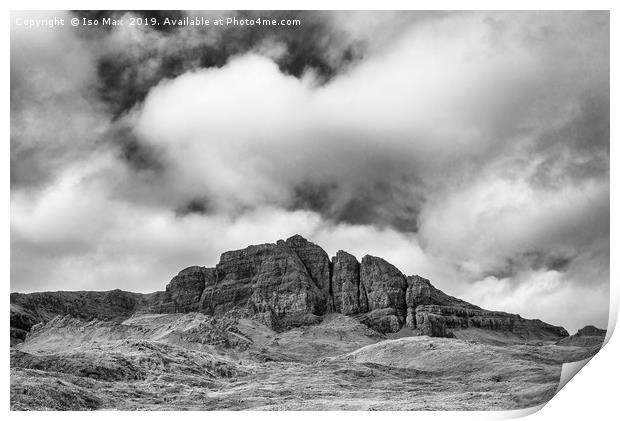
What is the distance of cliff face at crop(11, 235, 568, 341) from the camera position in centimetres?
9044

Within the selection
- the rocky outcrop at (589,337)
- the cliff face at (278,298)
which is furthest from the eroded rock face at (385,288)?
the rocky outcrop at (589,337)

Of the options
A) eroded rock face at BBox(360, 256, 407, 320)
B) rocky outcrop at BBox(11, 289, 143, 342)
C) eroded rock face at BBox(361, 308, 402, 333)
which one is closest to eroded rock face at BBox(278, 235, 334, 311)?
eroded rock face at BBox(360, 256, 407, 320)

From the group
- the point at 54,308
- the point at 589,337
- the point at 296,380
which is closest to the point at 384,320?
the point at 54,308

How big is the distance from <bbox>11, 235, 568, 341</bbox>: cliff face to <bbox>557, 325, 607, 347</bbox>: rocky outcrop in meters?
46.8

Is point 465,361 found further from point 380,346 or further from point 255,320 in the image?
point 255,320

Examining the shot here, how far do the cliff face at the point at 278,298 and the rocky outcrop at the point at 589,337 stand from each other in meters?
46.8

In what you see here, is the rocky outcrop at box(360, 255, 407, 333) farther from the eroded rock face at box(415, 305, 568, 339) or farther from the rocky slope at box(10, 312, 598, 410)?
the rocky slope at box(10, 312, 598, 410)

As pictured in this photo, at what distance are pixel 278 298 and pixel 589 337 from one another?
94.2 metres

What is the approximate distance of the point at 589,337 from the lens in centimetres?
2944

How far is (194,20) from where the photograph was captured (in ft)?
93.9

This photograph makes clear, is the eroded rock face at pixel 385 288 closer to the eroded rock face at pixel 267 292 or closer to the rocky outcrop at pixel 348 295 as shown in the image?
the rocky outcrop at pixel 348 295
